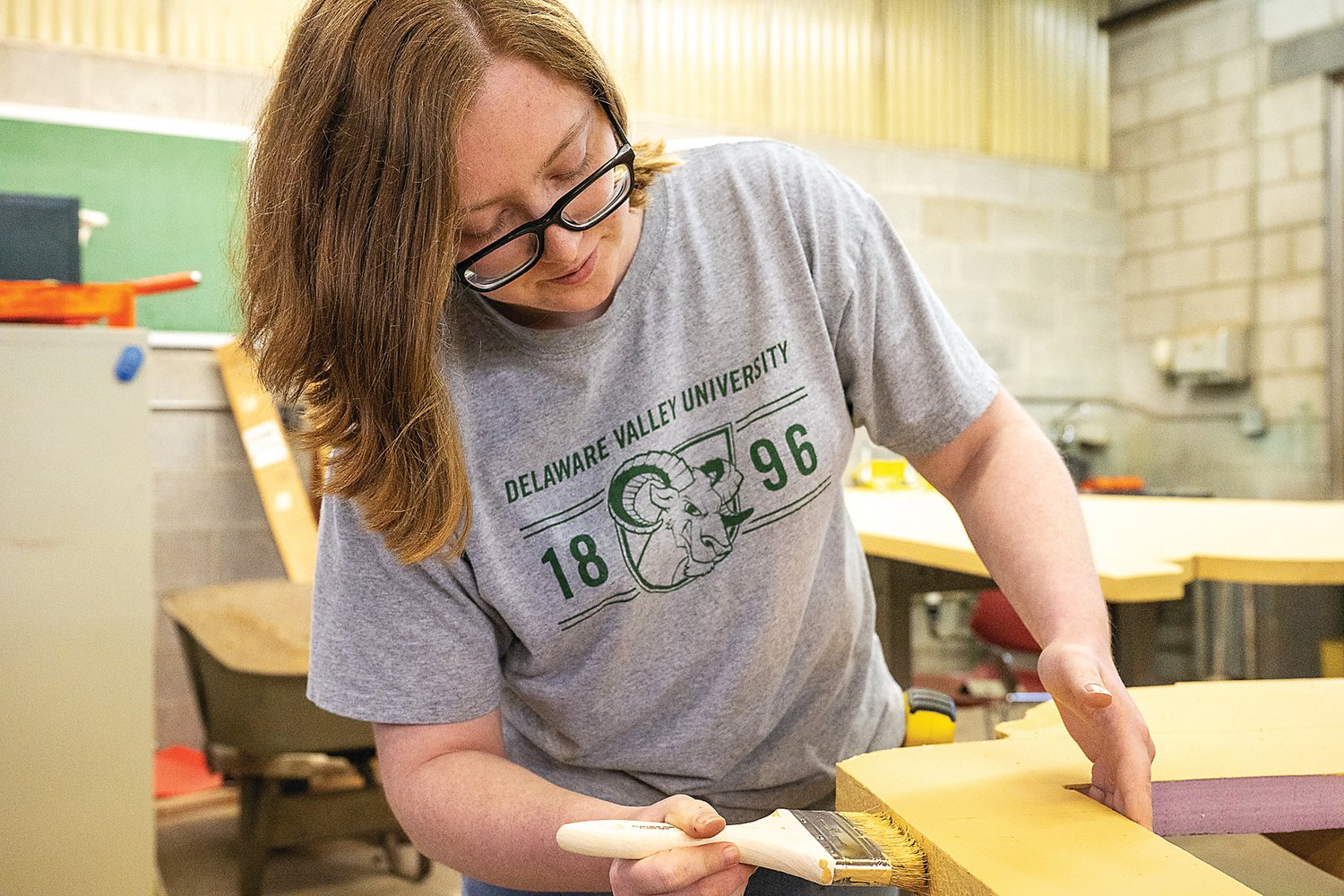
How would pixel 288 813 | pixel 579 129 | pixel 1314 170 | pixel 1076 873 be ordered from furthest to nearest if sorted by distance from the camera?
pixel 1314 170 < pixel 288 813 < pixel 579 129 < pixel 1076 873

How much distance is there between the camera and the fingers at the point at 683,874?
2.17 ft

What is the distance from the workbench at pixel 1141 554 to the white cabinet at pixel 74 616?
1.49 meters

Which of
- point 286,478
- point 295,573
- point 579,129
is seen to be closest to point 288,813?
point 295,573

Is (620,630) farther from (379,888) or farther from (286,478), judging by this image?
(286,478)

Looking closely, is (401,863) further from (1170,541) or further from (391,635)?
(391,635)

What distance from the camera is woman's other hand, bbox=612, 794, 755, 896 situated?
66cm

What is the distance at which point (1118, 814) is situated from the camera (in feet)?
2.58

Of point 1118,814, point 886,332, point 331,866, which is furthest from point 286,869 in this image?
point 1118,814

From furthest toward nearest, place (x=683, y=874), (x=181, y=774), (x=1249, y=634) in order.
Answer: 1. (x=181, y=774)
2. (x=1249, y=634)
3. (x=683, y=874)

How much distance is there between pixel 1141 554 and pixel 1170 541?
186mm

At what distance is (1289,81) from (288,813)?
4.59m

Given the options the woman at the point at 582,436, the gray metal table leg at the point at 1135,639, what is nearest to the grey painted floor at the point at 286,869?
the gray metal table leg at the point at 1135,639

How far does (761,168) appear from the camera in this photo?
1.06 metres

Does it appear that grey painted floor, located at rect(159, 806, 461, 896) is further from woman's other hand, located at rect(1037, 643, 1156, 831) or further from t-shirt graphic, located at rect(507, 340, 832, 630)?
woman's other hand, located at rect(1037, 643, 1156, 831)
